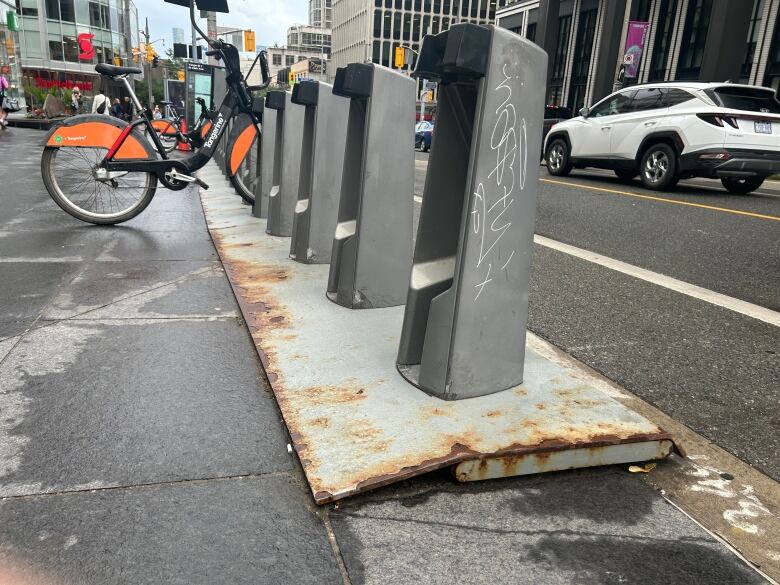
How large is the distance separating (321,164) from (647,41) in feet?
123

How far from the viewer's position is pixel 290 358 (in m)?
2.74

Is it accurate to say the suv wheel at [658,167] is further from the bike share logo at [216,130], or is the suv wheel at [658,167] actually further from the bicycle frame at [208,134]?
the bike share logo at [216,130]

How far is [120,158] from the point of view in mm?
5781

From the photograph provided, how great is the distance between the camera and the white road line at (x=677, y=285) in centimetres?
398

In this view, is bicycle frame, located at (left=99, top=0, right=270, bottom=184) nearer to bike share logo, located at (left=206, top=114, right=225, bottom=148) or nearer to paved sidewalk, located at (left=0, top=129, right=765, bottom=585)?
bike share logo, located at (left=206, top=114, right=225, bottom=148)

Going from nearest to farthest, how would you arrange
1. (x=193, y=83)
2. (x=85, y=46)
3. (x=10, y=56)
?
1. (x=193, y=83)
2. (x=10, y=56)
3. (x=85, y=46)

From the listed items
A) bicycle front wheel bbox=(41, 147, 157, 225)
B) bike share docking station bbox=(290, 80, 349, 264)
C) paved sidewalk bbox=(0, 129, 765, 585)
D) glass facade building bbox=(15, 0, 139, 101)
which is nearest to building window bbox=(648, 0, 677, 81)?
bicycle front wheel bbox=(41, 147, 157, 225)

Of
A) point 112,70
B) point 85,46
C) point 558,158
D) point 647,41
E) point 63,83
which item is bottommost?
point 558,158

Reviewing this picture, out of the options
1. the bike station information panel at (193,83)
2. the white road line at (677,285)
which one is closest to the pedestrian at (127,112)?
the bike station information panel at (193,83)

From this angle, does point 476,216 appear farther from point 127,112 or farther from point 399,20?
point 399,20

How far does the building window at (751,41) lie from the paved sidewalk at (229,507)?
108 ft

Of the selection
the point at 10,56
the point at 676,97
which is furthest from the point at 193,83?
the point at 10,56

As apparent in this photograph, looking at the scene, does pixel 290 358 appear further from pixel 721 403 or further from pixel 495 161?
pixel 721 403

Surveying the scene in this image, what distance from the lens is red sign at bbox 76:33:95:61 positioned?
187 feet
